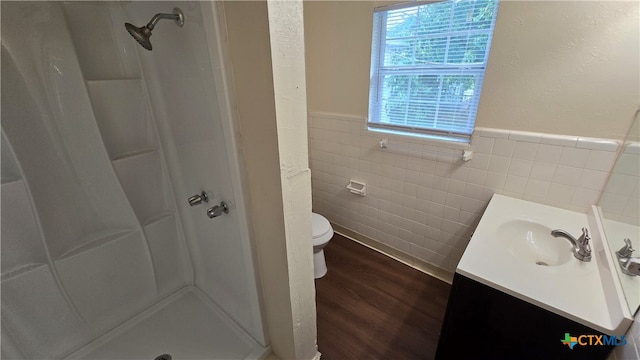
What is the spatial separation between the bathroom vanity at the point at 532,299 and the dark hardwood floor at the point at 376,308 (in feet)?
1.05

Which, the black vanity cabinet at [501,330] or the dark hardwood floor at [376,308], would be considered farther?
the dark hardwood floor at [376,308]

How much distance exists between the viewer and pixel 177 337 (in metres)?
1.37

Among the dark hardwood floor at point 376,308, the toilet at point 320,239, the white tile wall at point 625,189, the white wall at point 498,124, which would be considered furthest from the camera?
the toilet at point 320,239

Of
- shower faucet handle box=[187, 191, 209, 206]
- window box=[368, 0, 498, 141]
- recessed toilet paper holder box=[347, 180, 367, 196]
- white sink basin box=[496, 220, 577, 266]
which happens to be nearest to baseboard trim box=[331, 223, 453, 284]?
recessed toilet paper holder box=[347, 180, 367, 196]

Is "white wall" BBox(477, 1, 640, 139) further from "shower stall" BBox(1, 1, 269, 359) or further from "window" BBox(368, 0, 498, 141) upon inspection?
"shower stall" BBox(1, 1, 269, 359)

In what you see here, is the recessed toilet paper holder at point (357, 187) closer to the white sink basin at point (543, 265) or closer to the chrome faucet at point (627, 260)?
the white sink basin at point (543, 265)

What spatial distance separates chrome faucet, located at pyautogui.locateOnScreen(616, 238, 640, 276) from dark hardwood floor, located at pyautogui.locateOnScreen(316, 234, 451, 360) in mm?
898

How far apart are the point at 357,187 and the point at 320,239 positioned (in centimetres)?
56

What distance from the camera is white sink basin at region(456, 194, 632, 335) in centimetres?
80

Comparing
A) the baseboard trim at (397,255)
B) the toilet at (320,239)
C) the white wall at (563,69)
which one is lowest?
the baseboard trim at (397,255)

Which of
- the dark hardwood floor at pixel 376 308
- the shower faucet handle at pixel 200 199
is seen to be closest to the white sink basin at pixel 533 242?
the dark hardwood floor at pixel 376 308

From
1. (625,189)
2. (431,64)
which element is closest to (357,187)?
(431,64)

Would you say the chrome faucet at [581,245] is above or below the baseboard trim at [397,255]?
above

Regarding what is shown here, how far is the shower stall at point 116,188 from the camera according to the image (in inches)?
38.3
